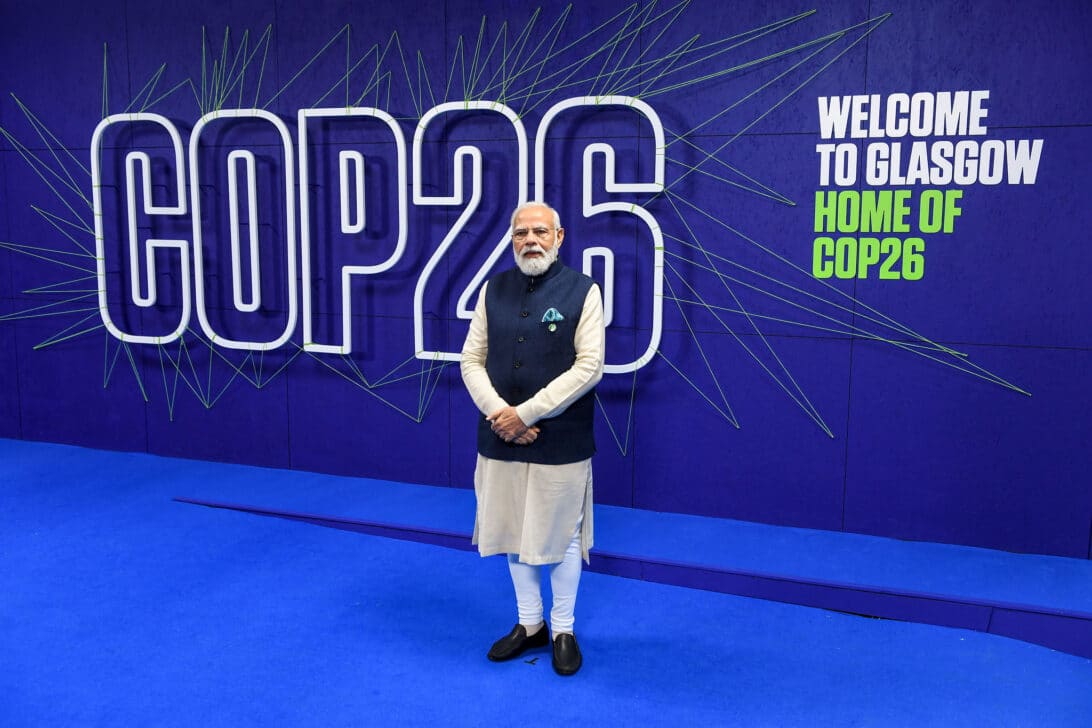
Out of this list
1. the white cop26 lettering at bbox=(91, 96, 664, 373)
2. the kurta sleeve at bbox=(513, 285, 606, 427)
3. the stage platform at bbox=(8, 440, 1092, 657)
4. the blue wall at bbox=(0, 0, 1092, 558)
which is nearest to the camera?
the kurta sleeve at bbox=(513, 285, 606, 427)

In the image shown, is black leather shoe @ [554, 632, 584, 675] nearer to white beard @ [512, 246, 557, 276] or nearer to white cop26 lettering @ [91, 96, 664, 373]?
white beard @ [512, 246, 557, 276]

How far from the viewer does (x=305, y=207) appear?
441cm

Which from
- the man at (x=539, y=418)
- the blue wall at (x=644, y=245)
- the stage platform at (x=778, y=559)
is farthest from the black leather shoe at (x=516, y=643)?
the blue wall at (x=644, y=245)

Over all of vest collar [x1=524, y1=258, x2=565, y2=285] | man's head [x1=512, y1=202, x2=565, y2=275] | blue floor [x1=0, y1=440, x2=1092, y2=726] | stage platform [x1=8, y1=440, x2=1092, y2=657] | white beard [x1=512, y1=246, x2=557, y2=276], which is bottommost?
blue floor [x1=0, y1=440, x2=1092, y2=726]

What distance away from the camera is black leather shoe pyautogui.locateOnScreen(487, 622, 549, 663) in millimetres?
2840

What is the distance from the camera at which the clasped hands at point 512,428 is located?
2.70 m

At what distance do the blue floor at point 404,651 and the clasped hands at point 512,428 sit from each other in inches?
27.8

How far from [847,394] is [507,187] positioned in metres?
1.71

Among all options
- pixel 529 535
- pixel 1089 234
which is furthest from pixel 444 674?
pixel 1089 234

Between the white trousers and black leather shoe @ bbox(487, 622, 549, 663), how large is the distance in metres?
0.04

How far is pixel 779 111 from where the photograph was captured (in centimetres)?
372

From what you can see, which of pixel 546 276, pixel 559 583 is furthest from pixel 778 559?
pixel 546 276

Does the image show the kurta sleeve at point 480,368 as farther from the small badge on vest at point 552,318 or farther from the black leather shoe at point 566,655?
the black leather shoe at point 566,655

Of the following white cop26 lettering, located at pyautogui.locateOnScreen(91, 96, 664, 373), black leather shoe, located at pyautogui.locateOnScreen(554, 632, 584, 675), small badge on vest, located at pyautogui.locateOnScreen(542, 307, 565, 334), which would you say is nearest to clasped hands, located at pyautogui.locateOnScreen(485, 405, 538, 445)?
small badge on vest, located at pyautogui.locateOnScreen(542, 307, 565, 334)
